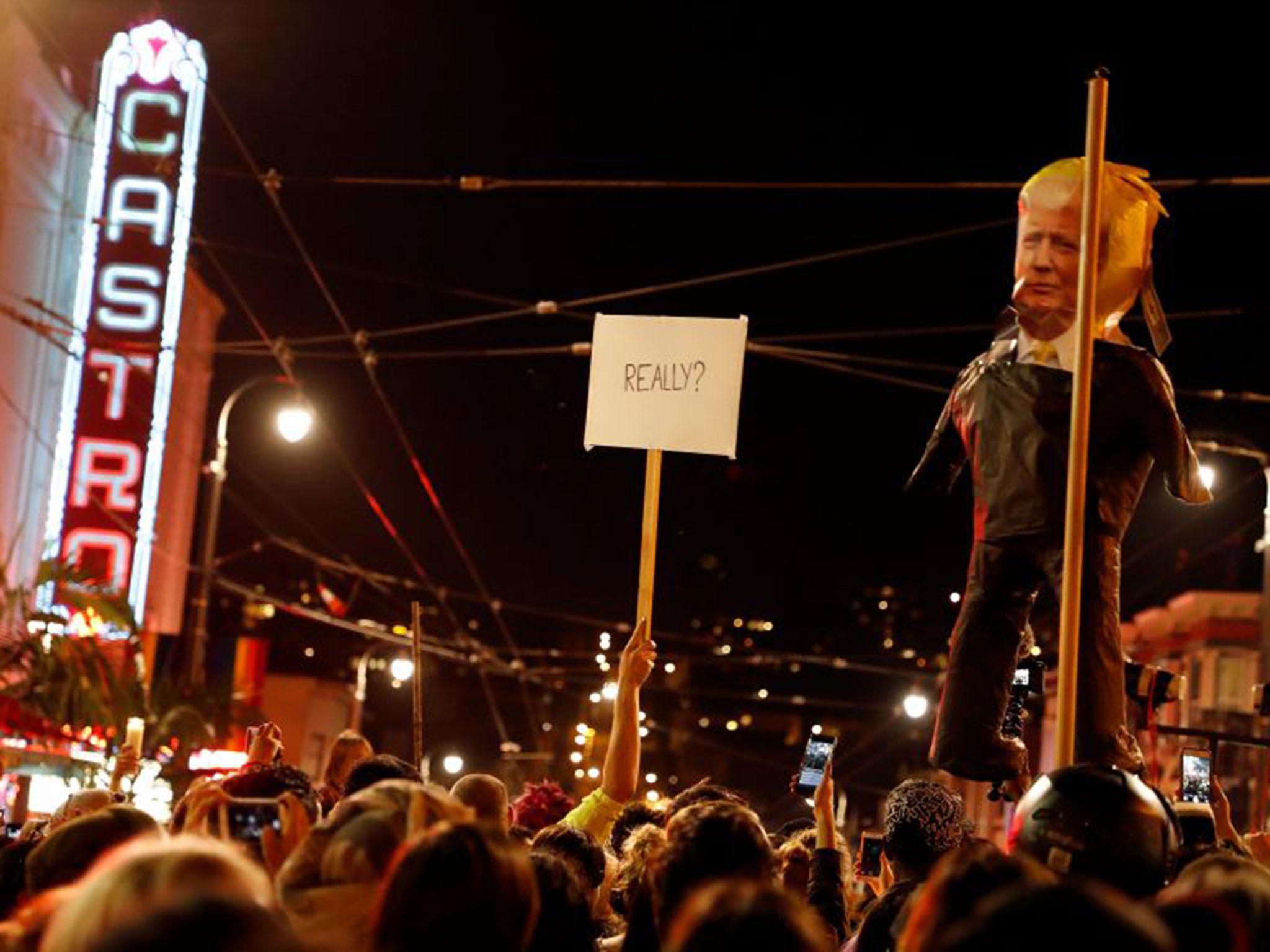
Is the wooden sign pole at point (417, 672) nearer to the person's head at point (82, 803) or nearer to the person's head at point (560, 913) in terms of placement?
the person's head at point (82, 803)

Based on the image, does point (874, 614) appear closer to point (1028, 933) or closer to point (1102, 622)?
point (1102, 622)

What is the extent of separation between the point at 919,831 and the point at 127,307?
25906 mm

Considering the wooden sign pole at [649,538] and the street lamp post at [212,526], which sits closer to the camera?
the wooden sign pole at [649,538]

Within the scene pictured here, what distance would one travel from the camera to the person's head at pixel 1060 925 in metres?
2.96

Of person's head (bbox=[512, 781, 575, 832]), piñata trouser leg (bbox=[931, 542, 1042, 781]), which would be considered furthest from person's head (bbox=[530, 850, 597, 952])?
person's head (bbox=[512, 781, 575, 832])

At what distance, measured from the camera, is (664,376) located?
8.30 metres

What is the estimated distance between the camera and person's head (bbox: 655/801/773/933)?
5.00 metres

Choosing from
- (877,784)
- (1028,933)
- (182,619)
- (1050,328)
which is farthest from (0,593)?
(877,784)

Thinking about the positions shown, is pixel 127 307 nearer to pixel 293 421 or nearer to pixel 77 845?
pixel 293 421

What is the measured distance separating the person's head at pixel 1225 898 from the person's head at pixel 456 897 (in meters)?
1.42

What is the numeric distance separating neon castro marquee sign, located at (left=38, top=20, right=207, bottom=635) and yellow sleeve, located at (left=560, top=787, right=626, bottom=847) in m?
23.5

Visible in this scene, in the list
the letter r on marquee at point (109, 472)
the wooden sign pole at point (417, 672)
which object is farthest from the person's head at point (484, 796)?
the letter r on marquee at point (109, 472)

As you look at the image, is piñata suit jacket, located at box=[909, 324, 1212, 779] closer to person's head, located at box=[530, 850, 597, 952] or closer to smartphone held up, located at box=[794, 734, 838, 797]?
smartphone held up, located at box=[794, 734, 838, 797]

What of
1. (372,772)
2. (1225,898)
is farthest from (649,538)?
(1225,898)
